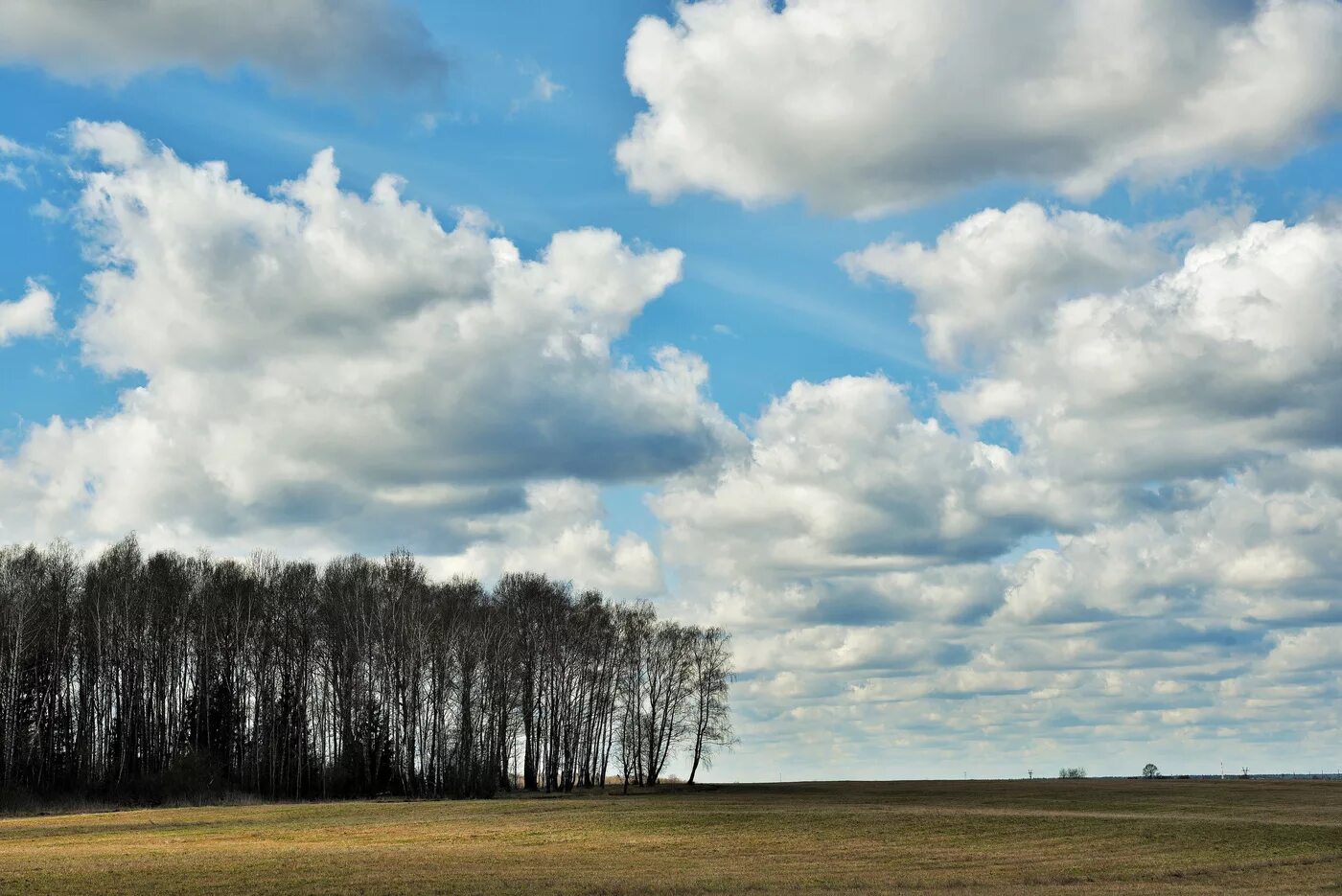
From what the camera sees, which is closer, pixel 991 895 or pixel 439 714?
pixel 991 895

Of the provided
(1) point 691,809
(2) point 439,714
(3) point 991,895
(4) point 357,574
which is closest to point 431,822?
(1) point 691,809

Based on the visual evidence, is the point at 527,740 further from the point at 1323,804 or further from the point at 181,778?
the point at 1323,804

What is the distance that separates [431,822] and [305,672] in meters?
45.2

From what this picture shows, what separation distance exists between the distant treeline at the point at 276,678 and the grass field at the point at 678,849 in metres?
20.2

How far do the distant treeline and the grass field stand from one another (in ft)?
66.4

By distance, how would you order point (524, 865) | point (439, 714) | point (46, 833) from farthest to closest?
point (439, 714), point (46, 833), point (524, 865)

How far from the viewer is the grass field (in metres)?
36.8

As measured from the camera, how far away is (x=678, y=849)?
160 ft

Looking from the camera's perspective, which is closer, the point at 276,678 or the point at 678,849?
the point at 678,849

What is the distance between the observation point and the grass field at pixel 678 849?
121ft

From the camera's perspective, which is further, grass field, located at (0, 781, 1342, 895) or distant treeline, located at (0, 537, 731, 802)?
distant treeline, located at (0, 537, 731, 802)

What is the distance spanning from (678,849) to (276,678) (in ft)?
210

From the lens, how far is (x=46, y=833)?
55375 mm

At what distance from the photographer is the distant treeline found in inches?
3590
